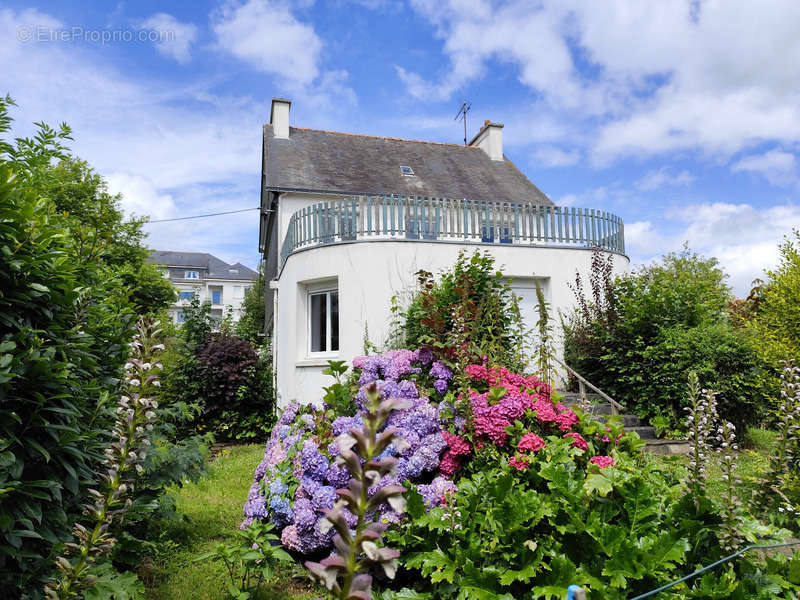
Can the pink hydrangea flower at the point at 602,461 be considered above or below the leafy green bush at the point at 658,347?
below

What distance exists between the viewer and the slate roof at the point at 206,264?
63.3 meters

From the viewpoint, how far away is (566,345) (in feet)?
36.3

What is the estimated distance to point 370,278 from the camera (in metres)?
11.0

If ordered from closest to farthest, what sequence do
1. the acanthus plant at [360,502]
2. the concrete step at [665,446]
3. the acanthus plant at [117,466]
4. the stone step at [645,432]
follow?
the acanthus plant at [360,502] < the acanthus plant at [117,466] < the concrete step at [665,446] < the stone step at [645,432]

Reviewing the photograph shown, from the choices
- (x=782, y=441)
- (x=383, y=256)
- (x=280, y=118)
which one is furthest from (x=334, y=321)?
(x=280, y=118)

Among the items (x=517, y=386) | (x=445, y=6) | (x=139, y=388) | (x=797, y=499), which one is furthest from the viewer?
(x=445, y=6)

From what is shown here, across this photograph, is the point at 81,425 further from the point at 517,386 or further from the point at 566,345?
the point at 566,345

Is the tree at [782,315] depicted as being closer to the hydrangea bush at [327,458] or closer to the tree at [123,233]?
the hydrangea bush at [327,458]

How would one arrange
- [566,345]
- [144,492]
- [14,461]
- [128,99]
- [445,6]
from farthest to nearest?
[566,345] < [128,99] < [445,6] < [144,492] < [14,461]

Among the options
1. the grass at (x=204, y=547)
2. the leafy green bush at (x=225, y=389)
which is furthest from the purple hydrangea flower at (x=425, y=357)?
the leafy green bush at (x=225, y=389)

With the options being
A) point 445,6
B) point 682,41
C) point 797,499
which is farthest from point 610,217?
point 797,499

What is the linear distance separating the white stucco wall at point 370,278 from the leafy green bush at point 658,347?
0.75m

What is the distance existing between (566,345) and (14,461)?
10137 millimetres

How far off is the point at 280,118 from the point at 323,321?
1065cm
